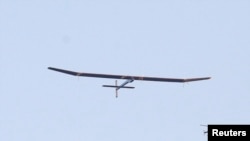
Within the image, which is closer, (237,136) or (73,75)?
(237,136)

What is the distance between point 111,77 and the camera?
116 metres

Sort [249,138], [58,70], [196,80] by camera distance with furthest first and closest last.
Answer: [196,80] → [58,70] → [249,138]

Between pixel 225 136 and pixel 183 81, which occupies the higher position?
pixel 183 81

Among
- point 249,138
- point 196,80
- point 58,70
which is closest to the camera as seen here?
point 249,138

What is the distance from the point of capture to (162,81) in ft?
399

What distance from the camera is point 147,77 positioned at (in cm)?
11988

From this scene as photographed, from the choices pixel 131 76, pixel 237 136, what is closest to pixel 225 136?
pixel 237 136

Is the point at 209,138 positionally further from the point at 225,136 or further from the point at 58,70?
the point at 58,70

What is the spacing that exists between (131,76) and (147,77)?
598 centimetres

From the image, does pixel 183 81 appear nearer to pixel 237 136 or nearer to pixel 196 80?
pixel 196 80

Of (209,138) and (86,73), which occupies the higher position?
(86,73)

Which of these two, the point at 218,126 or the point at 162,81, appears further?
the point at 162,81

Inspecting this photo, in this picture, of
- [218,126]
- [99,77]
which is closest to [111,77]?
[99,77]

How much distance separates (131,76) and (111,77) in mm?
3997
